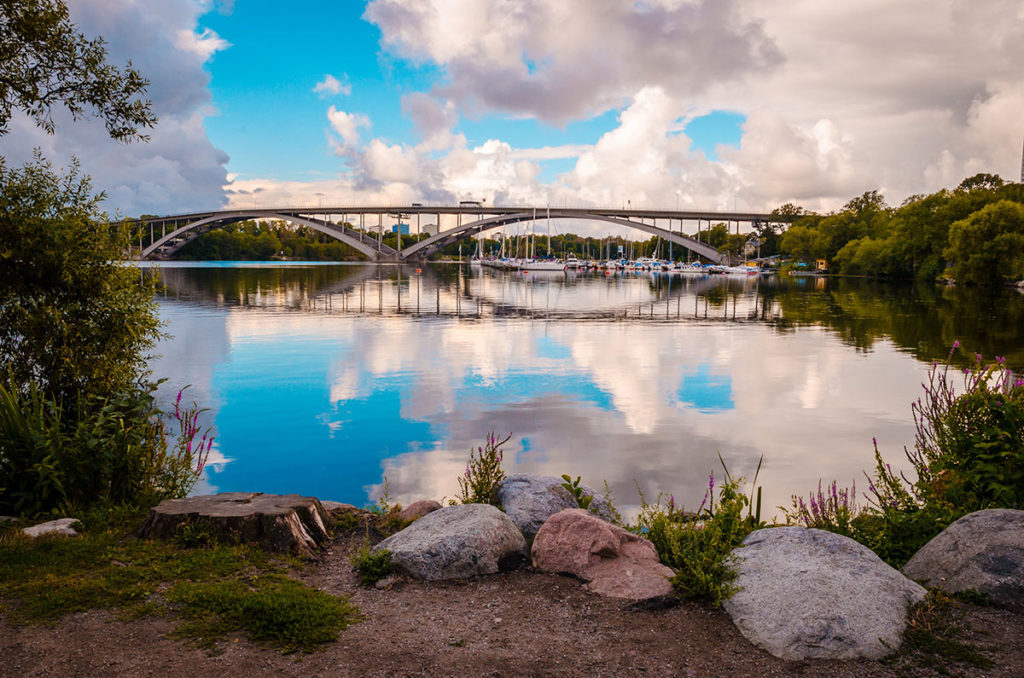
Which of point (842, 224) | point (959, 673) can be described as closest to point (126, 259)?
Answer: point (959, 673)

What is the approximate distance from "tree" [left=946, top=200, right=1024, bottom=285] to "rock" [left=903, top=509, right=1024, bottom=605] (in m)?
72.4

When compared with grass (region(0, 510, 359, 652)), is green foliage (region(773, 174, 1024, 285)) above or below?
above

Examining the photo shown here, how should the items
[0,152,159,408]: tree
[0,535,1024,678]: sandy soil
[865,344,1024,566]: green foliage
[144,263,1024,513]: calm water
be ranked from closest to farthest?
[0,535,1024,678]: sandy soil < [865,344,1024,566]: green foliage < [0,152,159,408]: tree < [144,263,1024,513]: calm water

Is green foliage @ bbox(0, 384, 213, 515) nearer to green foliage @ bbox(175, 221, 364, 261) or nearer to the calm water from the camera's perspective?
the calm water

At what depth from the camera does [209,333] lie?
92.7ft

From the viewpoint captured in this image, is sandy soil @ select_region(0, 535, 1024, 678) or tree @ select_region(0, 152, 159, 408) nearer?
sandy soil @ select_region(0, 535, 1024, 678)

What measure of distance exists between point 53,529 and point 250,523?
175 centimetres

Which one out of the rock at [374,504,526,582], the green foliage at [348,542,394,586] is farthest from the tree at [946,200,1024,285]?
the green foliage at [348,542,394,586]

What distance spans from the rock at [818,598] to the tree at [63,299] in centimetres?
832

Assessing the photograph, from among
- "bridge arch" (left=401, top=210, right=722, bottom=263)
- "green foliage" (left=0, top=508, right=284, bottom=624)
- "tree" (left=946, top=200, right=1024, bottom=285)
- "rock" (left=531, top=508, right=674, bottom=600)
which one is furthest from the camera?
"bridge arch" (left=401, top=210, right=722, bottom=263)

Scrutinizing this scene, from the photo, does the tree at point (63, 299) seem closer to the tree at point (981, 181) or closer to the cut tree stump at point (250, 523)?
the cut tree stump at point (250, 523)

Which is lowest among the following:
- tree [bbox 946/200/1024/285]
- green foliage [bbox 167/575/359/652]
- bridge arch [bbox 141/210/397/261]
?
green foliage [bbox 167/575/359/652]

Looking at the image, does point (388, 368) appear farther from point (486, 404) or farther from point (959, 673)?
point (959, 673)

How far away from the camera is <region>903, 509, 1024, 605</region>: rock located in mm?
5121
